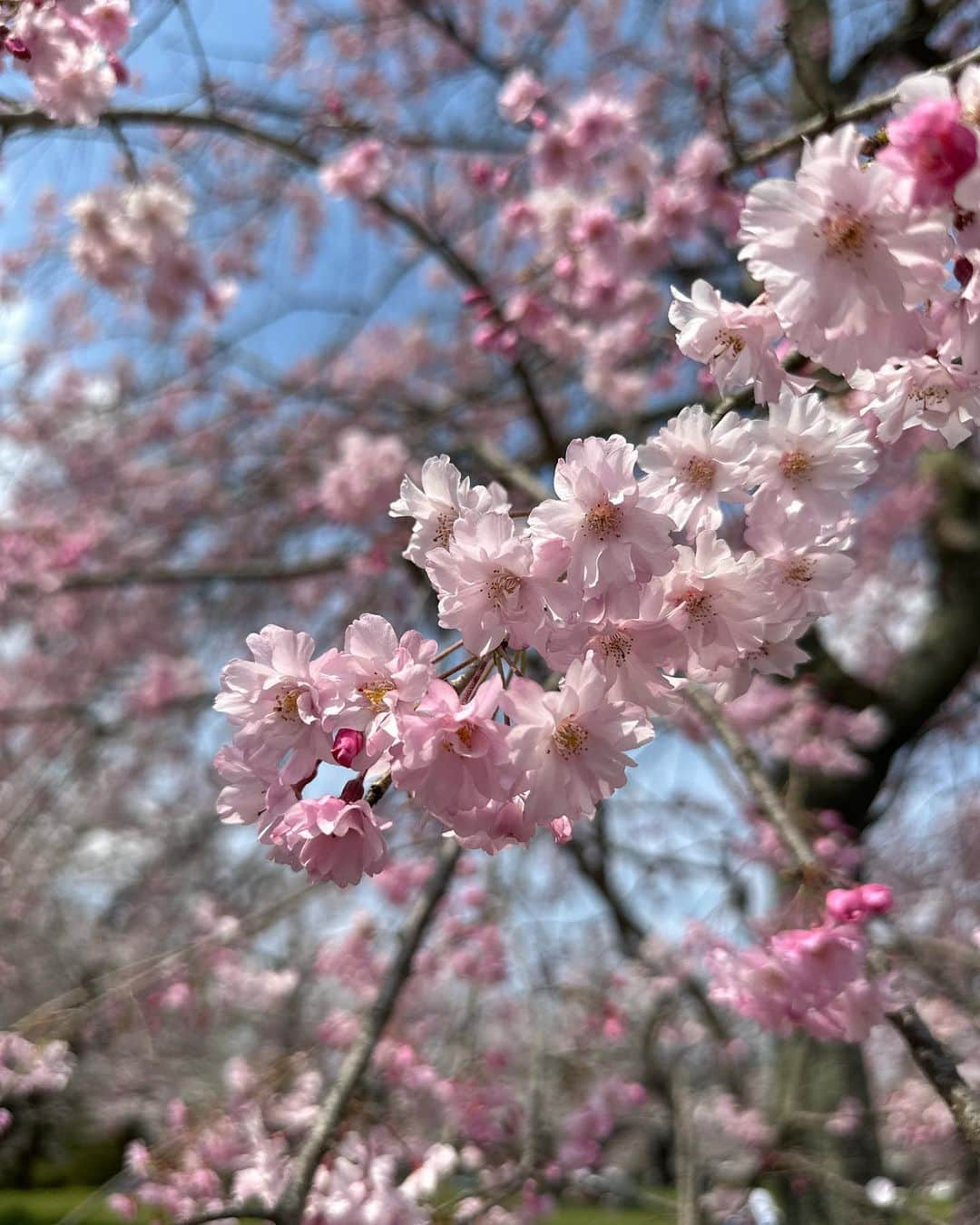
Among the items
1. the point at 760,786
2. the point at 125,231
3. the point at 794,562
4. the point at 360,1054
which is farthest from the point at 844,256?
the point at 125,231

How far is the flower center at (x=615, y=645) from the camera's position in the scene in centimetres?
101

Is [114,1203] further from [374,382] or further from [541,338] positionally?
[374,382]

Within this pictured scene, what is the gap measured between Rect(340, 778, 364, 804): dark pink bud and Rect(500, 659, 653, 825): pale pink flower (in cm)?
17

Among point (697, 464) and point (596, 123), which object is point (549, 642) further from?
point (596, 123)

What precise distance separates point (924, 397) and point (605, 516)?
0.41 m

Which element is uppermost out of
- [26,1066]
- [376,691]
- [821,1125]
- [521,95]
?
[521,95]

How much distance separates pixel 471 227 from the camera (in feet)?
20.6

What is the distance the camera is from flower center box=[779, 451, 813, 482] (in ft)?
3.53

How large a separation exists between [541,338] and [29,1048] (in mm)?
3153

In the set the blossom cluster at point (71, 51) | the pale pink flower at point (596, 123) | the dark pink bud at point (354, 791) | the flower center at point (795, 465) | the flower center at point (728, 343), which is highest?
the pale pink flower at point (596, 123)

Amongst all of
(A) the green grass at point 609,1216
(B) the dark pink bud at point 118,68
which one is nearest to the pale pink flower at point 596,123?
(B) the dark pink bud at point 118,68

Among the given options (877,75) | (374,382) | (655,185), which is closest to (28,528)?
(374,382)

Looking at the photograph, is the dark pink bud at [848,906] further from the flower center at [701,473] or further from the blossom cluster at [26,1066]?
the blossom cluster at [26,1066]

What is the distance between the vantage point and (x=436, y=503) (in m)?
1.10
